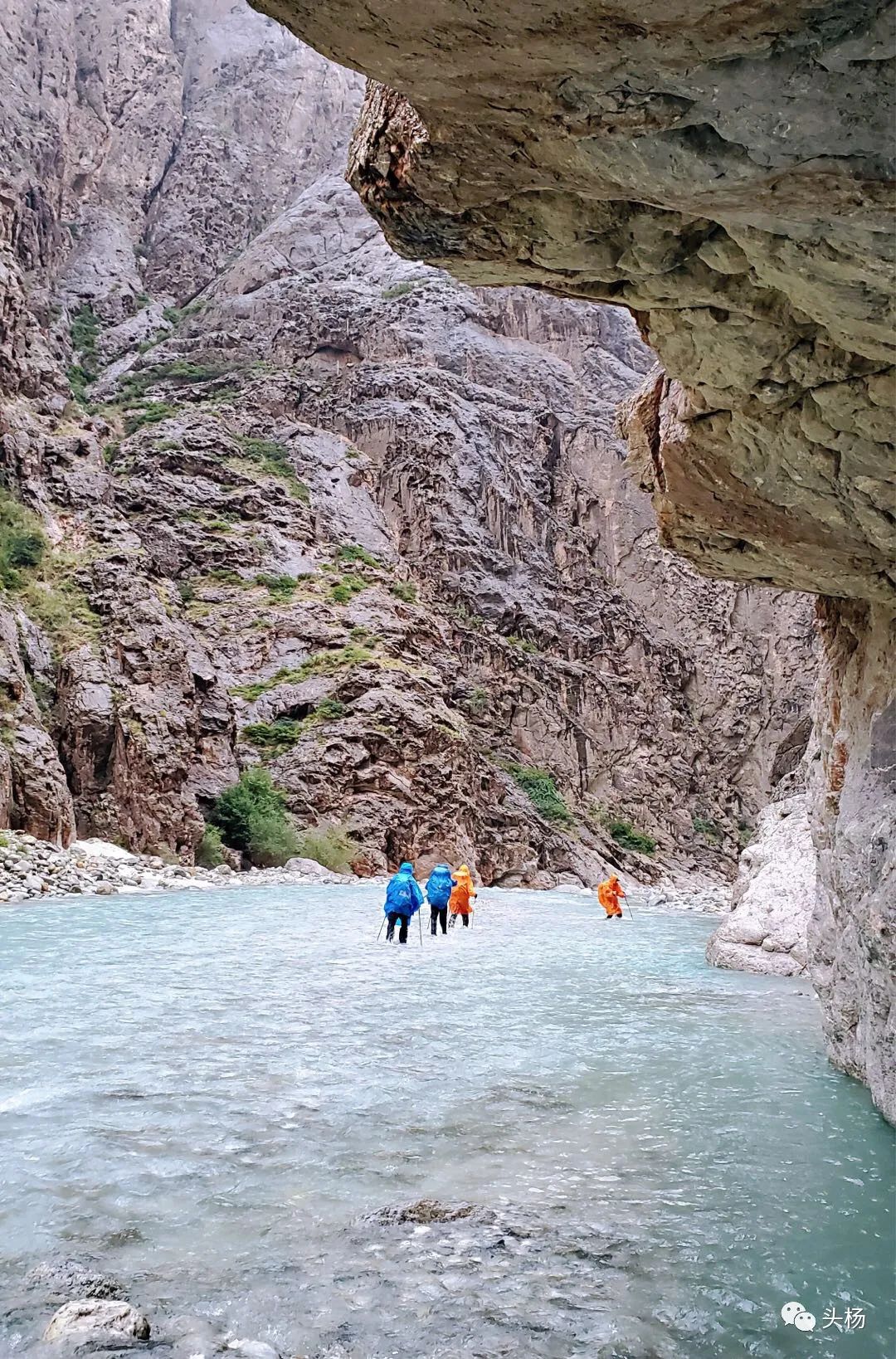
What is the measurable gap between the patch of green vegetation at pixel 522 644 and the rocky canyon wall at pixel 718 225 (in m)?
51.7

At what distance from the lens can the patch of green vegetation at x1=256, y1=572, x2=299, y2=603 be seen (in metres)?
A: 47.9

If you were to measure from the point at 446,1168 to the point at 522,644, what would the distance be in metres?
54.1

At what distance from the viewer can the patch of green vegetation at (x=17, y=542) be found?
1268 inches

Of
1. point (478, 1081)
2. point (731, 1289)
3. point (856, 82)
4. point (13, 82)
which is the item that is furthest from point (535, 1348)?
→ point (13, 82)

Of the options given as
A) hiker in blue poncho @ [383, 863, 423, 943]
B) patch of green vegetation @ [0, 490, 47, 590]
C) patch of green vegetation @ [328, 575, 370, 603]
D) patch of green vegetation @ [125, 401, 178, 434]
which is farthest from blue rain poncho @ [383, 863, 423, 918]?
patch of green vegetation @ [125, 401, 178, 434]

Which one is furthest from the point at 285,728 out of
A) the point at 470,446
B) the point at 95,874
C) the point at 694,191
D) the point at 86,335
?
the point at 86,335

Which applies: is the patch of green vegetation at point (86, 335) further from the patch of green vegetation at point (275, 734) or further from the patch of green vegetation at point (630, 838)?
the patch of green vegetation at point (630, 838)

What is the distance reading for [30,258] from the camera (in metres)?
58.4

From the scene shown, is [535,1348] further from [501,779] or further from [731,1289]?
[501,779]

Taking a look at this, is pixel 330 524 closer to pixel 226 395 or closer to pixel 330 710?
Answer: pixel 226 395

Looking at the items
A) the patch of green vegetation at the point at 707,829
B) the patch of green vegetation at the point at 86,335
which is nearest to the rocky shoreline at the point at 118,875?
the patch of green vegetation at the point at 707,829

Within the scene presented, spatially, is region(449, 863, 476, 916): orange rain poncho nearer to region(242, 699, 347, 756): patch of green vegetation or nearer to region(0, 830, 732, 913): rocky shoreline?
region(0, 830, 732, 913): rocky shoreline

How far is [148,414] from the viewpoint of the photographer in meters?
57.7

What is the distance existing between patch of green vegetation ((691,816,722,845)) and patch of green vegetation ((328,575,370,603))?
86.4 feet
